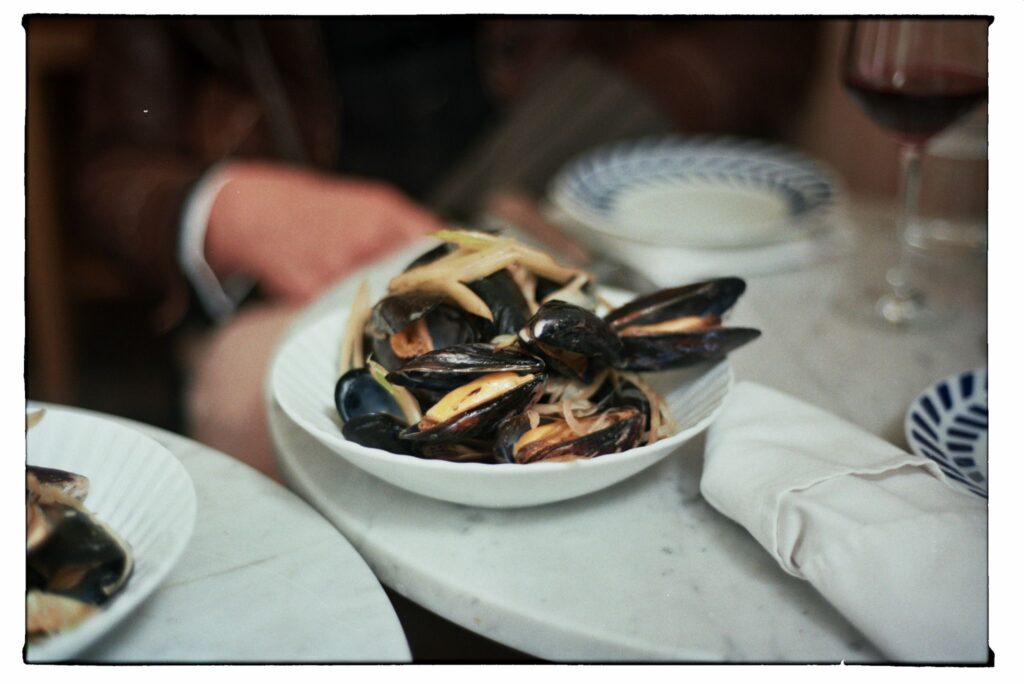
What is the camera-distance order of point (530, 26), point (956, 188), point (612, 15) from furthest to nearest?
point (530, 26)
point (956, 188)
point (612, 15)

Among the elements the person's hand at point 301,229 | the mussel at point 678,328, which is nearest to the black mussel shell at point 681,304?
the mussel at point 678,328

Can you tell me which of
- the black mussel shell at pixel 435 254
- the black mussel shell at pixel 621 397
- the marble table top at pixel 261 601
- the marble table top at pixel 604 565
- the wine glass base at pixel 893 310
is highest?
the black mussel shell at pixel 435 254

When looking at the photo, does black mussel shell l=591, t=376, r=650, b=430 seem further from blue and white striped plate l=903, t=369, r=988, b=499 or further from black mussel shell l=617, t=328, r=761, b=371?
blue and white striped plate l=903, t=369, r=988, b=499

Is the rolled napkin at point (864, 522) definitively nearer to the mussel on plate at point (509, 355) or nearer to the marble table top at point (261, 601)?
the mussel on plate at point (509, 355)

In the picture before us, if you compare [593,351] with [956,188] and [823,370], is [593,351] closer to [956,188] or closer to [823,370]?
[823,370]

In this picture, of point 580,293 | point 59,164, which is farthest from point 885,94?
point 59,164

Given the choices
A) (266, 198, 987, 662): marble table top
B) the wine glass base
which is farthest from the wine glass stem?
(266, 198, 987, 662): marble table top
